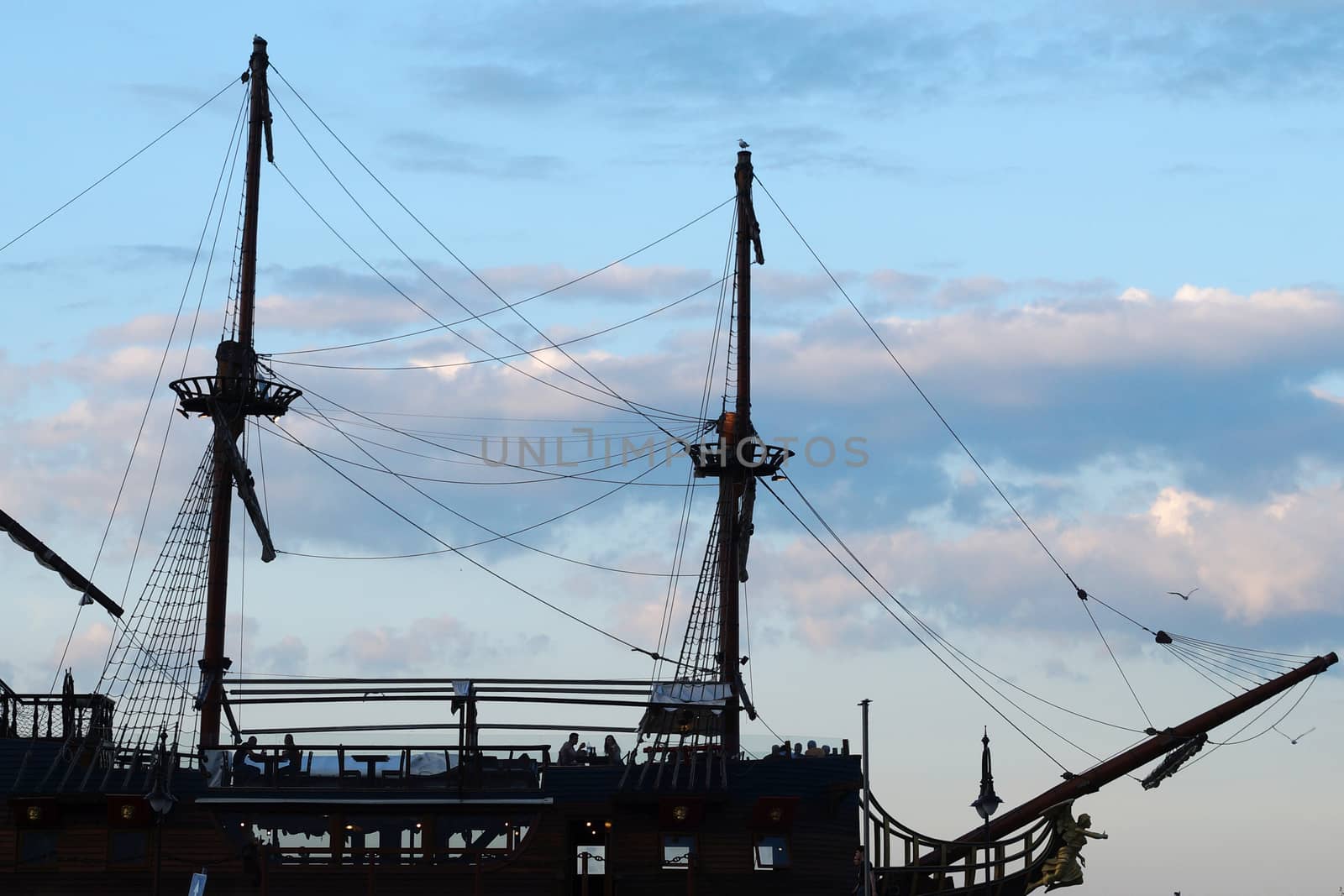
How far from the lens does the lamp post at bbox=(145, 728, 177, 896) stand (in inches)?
1925

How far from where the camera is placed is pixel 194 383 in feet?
194

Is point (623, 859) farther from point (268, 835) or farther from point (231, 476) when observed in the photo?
point (231, 476)

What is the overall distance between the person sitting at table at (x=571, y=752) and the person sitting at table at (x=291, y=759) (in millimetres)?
5596

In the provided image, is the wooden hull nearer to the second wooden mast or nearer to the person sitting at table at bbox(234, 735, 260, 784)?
the person sitting at table at bbox(234, 735, 260, 784)

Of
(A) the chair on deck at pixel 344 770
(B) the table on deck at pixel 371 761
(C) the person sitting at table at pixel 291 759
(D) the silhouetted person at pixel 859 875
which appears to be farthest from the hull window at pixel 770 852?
(C) the person sitting at table at pixel 291 759

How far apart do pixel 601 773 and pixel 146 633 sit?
39.1 ft

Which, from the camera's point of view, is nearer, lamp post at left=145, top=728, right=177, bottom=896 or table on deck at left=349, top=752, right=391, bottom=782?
lamp post at left=145, top=728, right=177, bottom=896

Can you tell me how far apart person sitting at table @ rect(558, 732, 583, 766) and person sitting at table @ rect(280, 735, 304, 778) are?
220 inches

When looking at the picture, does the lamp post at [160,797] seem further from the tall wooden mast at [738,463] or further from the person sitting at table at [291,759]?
the tall wooden mast at [738,463]

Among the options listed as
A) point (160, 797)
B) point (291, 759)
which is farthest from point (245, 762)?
point (160, 797)

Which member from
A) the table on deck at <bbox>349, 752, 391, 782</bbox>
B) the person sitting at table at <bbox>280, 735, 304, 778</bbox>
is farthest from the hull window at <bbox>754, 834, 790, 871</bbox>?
the person sitting at table at <bbox>280, 735, 304, 778</bbox>

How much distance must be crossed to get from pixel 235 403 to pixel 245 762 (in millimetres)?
10427

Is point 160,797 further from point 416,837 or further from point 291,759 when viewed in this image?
point 416,837

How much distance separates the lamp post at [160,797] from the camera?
4891 centimetres
